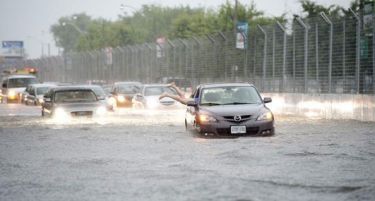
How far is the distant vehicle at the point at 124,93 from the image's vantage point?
46.1m

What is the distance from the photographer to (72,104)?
97.3 feet

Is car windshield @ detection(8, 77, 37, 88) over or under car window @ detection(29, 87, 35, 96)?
over

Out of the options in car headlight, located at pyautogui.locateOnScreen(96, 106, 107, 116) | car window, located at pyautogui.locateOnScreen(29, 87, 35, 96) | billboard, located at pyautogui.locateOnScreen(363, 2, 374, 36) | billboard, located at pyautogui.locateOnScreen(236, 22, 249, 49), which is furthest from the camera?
car window, located at pyautogui.locateOnScreen(29, 87, 35, 96)

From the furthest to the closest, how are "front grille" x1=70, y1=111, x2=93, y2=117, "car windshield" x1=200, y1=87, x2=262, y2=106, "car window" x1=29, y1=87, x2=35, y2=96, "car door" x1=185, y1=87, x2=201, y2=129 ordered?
"car window" x1=29, y1=87, x2=35, y2=96, "front grille" x1=70, y1=111, x2=93, y2=117, "car windshield" x1=200, y1=87, x2=262, y2=106, "car door" x1=185, y1=87, x2=201, y2=129

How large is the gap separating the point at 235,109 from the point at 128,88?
2732 cm

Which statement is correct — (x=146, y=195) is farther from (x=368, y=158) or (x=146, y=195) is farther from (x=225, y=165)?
(x=368, y=158)

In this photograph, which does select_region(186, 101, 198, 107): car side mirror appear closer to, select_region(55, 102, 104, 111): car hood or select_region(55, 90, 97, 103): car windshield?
select_region(55, 102, 104, 111): car hood

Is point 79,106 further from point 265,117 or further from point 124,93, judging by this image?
point 124,93

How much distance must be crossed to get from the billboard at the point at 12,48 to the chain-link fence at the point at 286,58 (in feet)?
224

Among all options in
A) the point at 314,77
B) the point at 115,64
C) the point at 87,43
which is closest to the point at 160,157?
the point at 314,77

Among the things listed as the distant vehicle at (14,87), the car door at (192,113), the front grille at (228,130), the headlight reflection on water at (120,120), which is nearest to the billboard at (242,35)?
the headlight reflection on water at (120,120)

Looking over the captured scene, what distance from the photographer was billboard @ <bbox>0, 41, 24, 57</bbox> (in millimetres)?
123512

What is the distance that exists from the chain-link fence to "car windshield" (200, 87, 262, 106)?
20.3ft

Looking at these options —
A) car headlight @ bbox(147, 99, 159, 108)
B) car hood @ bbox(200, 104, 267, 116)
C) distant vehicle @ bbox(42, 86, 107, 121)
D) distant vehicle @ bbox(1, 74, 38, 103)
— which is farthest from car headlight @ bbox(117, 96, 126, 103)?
car hood @ bbox(200, 104, 267, 116)
